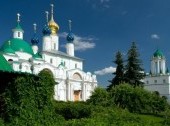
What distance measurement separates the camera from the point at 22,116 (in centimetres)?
1223

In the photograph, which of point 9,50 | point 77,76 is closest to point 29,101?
point 9,50

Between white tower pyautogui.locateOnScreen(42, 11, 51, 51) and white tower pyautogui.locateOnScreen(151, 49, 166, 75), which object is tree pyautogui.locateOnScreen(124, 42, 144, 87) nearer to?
white tower pyautogui.locateOnScreen(42, 11, 51, 51)

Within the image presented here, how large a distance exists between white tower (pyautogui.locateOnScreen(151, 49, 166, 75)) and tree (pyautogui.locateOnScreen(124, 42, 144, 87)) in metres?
34.5

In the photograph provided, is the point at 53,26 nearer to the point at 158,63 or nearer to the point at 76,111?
the point at 158,63

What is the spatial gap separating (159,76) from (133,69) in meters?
35.4

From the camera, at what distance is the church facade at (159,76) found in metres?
68.8

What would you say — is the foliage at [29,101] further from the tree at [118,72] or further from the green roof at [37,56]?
the green roof at [37,56]

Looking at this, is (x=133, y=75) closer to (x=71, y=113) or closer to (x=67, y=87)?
(x=67, y=87)

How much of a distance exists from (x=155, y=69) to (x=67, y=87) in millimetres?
28811

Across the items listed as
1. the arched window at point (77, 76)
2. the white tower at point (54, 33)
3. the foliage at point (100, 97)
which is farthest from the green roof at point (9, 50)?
the foliage at point (100, 97)

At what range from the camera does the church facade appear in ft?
226

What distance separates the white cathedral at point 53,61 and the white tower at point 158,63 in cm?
1948

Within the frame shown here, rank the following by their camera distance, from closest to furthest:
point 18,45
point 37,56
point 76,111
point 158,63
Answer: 1. point 76,111
2. point 18,45
3. point 37,56
4. point 158,63

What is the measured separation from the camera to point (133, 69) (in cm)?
3588
